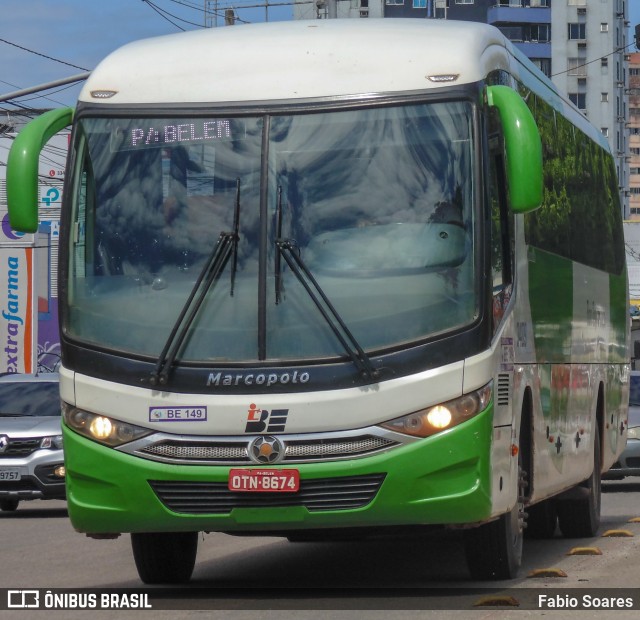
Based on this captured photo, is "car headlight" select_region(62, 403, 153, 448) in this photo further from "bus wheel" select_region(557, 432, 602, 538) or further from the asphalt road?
"bus wheel" select_region(557, 432, 602, 538)

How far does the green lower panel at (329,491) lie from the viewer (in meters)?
9.30

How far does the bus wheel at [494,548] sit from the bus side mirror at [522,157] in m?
2.14

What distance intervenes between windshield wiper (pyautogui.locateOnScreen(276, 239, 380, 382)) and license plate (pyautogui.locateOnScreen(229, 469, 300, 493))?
2.27 feet

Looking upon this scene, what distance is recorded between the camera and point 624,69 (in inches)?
4496

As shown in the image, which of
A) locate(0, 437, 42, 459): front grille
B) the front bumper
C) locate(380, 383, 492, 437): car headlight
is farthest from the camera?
locate(0, 437, 42, 459): front grille

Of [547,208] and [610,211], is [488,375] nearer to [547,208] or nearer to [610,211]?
[547,208]

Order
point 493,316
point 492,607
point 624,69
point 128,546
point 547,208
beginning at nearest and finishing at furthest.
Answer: point 492,607 < point 493,316 < point 547,208 < point 128,546 < point 624,69

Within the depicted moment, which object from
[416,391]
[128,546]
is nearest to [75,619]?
[416,391]

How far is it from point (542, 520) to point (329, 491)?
6071mm

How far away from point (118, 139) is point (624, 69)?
107541 mm

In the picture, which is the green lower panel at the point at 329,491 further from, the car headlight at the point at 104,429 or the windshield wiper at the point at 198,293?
the windshield wiper at the point at 198,293

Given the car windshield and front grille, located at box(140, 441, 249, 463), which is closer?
front grille, located at box(140, 441, 249, 463)

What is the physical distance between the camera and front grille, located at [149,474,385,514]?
30.6 ft

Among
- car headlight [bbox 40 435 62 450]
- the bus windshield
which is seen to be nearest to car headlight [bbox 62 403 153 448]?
the bus windshield
